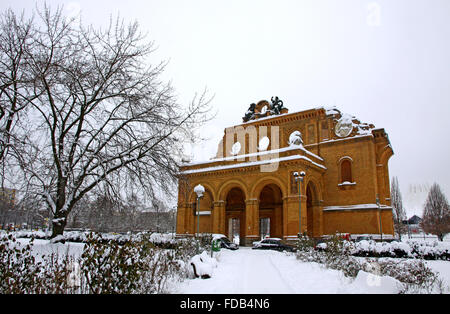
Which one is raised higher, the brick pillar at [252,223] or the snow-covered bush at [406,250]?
the brick pillar at [252,223]

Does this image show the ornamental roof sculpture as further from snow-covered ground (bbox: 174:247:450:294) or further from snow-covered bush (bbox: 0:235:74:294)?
snow-covered bush (bbox: 0:235:74:294)

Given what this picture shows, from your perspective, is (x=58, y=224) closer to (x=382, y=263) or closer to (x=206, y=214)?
(x=382, y=263)

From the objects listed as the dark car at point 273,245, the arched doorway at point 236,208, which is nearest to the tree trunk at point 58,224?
the dark car at point 273,245

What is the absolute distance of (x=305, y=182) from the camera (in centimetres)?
2388

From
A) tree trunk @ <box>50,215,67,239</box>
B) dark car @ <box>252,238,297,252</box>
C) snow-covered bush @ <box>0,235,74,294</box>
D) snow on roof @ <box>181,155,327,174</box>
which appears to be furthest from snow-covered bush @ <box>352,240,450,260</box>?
tree trunk @ <box>50,215,67,239</box>

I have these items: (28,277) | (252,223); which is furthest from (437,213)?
(28,277)

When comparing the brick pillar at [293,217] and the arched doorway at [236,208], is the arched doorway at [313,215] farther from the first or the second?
the arched doorway at [236,208]

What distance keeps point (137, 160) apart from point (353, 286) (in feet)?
31.2

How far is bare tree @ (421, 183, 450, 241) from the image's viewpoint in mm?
40000

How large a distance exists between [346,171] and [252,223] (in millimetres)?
10133

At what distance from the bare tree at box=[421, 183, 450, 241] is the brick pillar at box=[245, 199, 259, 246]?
29.5 meters

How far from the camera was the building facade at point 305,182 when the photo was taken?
24125 mm
